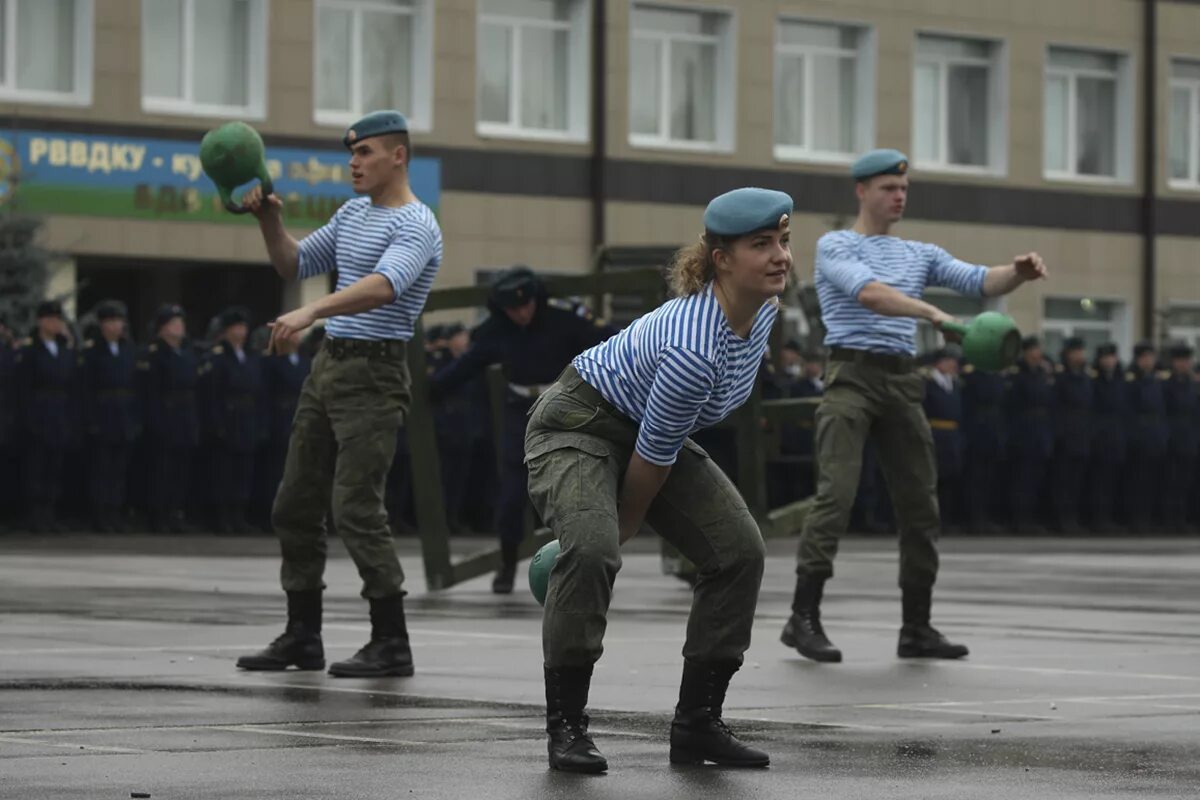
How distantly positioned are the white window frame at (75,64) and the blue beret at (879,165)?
59.5ft

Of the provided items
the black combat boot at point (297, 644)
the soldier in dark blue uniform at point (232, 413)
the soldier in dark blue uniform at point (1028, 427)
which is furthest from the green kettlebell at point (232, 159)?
the soldier in dark blue uniform at point (1028, 427)

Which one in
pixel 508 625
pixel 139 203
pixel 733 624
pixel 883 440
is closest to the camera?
pixel 733 624

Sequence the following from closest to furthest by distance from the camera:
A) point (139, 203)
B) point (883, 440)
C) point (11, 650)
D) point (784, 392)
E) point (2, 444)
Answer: point (11, 650)
point (883, 440)
point (2, 444)
point (784, 392)
point (139, 203)

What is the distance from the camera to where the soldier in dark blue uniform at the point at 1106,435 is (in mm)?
28109

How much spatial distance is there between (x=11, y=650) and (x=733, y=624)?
3.98 metres

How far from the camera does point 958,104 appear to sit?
36500 mm

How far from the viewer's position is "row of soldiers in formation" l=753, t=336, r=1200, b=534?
2658 centimetres

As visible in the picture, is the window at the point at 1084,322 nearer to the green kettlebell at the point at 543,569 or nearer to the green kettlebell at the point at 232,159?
the green kettlebell at the point at 232,159

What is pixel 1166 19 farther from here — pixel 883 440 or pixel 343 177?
pixel 883 440

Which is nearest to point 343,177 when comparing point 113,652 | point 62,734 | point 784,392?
point 784,392

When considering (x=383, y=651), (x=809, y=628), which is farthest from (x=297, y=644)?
(x=809, y=628)

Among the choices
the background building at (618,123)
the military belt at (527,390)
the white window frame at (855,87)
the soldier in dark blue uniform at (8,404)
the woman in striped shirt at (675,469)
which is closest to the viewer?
the woman in striped shirt at (675,469)

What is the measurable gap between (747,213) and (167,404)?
15387 mm

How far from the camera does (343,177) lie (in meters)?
29.8
